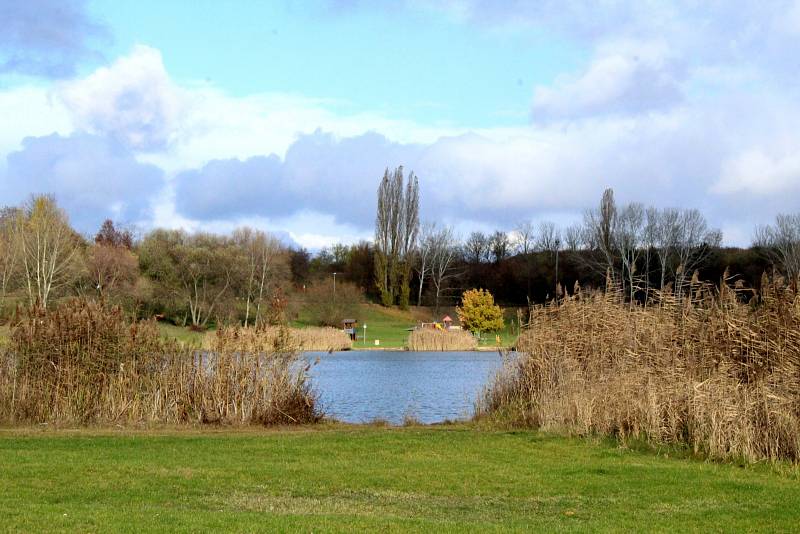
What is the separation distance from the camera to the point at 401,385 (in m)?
29.5

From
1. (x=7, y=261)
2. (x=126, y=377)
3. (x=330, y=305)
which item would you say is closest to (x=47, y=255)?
(x=7, y=261)

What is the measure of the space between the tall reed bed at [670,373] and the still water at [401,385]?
2.03m

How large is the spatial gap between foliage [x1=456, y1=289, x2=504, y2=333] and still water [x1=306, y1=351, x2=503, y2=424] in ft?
61.5

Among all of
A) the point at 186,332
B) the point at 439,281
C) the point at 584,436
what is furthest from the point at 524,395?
the point at 439,281

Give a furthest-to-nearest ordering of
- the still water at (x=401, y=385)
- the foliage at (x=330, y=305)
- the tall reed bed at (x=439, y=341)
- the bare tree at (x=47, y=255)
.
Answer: the foliage at (x=330, y=305), the tall reed bed at (x=439, y=341), the bare tree at (x=47, y=255), the still water at (x=401, y=385)

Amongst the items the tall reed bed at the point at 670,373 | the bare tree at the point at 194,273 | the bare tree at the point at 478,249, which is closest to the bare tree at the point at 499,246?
the bare tree at the point at 478,249

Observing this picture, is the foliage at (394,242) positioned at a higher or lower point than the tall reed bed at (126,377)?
higher

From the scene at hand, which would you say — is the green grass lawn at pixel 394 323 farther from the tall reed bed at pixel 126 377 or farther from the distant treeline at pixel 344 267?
the tall reed bed at pixel 126 377

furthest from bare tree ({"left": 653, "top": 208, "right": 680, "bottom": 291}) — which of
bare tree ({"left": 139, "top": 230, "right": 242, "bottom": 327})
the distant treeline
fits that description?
bare tree ({"left": 139, "top": 230, "right": 242, "bottom": 327})

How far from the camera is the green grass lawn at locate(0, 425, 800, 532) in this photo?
8.39m

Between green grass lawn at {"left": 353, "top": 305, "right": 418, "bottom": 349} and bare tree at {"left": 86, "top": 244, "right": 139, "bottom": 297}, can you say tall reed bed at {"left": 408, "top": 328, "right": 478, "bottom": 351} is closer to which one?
green grass lawn at {"left": 353, "top": 305, "right": 418, "bottom": 349}

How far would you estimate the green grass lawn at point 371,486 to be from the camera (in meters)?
8.39

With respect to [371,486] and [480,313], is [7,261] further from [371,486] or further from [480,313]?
[371,486]

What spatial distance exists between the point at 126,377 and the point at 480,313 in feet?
170
